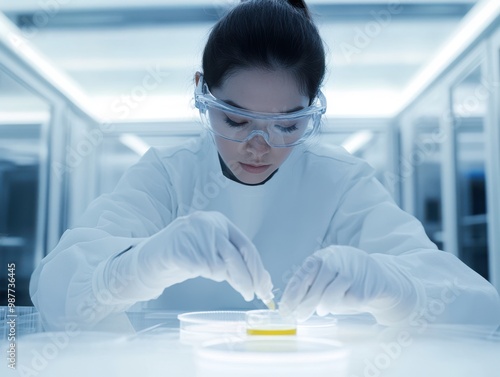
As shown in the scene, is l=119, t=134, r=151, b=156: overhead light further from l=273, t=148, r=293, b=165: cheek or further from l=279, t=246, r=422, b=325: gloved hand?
l=279, t=246, r=422, b=325: gloved hand

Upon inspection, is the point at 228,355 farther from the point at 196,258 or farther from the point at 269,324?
the point at 196,258

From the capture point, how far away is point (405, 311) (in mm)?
1172

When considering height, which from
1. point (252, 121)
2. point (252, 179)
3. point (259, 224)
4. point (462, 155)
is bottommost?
point (259, 224)

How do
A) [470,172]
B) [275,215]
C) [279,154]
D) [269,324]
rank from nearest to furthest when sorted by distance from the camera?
[269,324] → [279,154] → [275,215] → [470,172]

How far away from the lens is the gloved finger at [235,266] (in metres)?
1.09

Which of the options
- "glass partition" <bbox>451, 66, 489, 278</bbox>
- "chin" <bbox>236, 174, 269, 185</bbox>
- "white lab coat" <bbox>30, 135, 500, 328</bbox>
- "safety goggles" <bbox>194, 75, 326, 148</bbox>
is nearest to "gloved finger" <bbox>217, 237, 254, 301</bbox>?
"white lab coat" <bbox>30, 135, 500, 328</bbox>

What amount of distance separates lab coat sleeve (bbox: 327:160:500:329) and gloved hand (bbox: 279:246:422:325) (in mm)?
50

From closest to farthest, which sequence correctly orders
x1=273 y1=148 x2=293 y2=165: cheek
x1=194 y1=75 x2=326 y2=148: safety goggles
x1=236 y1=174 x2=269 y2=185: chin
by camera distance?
x1=194 y1=75 x2=326 y2=148: safety goggles, x1=273 y1=148 x2=293 y2=165: cheek, x1=236 y1=174 x2=269 y2=185: chin

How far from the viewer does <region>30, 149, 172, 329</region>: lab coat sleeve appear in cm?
114

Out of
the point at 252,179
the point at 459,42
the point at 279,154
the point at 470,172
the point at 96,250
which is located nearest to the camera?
the point at 96,250

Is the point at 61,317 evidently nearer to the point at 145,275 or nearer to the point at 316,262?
the point at 145,275

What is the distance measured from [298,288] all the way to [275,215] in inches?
27.1

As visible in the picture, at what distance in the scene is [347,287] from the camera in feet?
3.59

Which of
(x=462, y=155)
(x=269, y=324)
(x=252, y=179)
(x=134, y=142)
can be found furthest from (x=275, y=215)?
(x=134, y=142)
